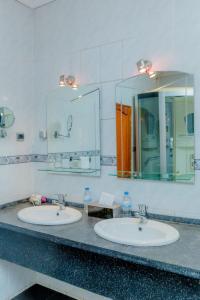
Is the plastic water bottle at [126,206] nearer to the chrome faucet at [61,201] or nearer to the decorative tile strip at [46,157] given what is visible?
the decorative tile strip at [46,157]

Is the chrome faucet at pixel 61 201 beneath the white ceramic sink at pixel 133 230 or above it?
above

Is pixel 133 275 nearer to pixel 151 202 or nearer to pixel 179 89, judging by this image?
pixel 151 202

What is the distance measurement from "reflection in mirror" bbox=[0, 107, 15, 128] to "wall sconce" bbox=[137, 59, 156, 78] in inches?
44.6

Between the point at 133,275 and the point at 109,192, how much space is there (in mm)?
777

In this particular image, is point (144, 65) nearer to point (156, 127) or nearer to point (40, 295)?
point (156, 127)

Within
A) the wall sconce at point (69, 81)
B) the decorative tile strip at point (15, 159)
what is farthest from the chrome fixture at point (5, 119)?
the wall sconce at point (69, 81)

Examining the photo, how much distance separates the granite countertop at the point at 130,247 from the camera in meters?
1.25

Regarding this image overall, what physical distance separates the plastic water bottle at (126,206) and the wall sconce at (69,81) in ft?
3.29

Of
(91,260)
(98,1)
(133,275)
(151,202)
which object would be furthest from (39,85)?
(133,275)

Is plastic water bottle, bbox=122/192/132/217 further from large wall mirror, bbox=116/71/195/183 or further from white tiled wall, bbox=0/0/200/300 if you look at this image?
large wall mirror, bbox=116/71/195/183

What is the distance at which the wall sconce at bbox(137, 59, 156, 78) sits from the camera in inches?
73.4

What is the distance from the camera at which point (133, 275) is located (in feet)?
4.65

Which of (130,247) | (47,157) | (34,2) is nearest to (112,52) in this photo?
(34,2)

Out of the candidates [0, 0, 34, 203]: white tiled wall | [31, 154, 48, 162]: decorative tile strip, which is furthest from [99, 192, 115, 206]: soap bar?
[0, 0, 34, 203]: white tiled wall
